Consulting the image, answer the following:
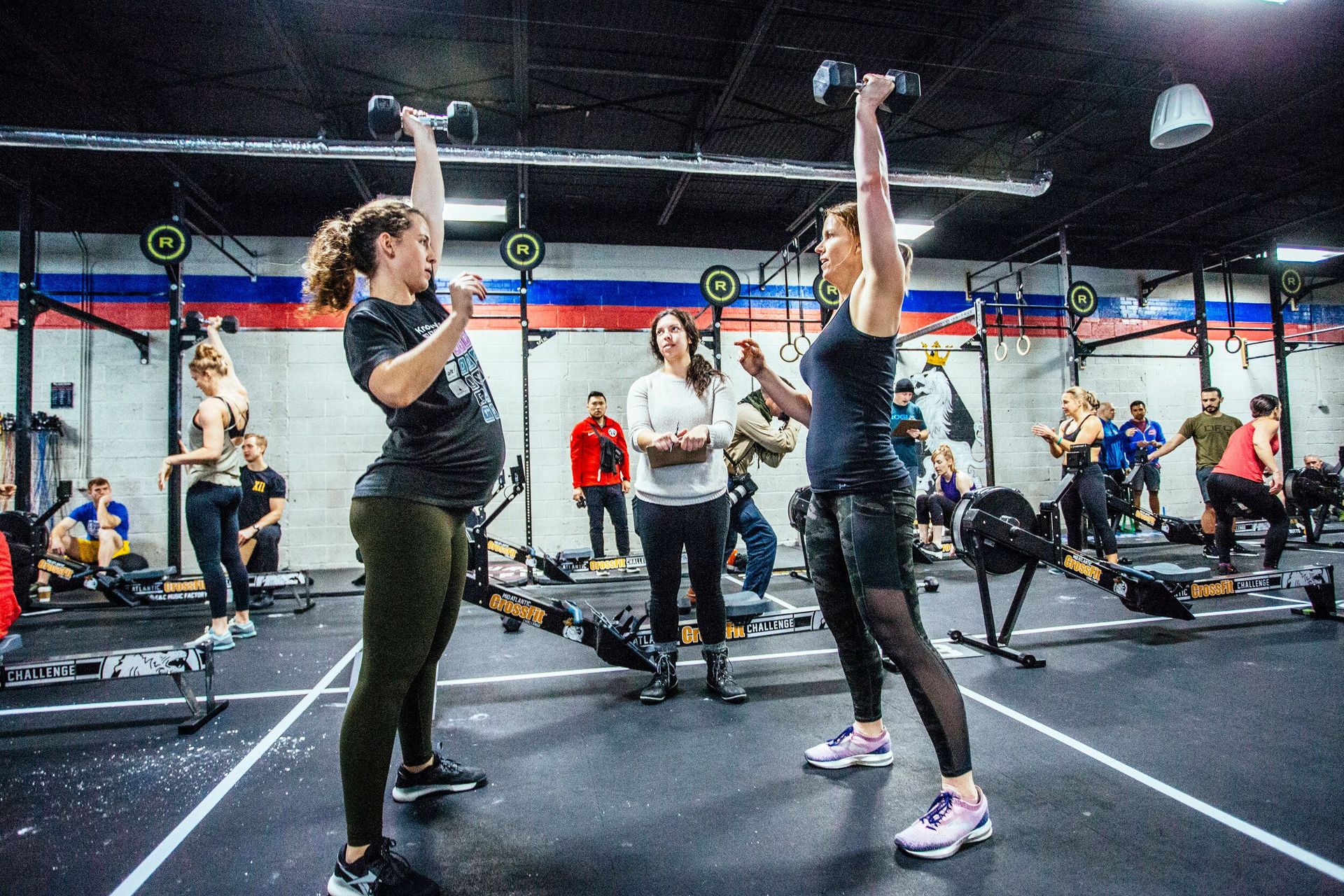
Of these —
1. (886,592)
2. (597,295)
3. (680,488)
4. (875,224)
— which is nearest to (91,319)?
(597,295)

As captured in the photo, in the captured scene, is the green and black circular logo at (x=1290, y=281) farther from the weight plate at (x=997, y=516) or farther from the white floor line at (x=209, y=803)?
the white floor line at (x=209, y=803)

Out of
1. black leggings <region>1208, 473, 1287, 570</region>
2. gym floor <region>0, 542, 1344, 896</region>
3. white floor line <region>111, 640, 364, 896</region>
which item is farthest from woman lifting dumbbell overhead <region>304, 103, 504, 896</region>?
black leggings <region>1208, 473, 1287, 570</region>

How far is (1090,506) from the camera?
470cm

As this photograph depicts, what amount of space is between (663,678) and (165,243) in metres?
5.99

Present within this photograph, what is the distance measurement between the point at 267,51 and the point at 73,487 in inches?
186

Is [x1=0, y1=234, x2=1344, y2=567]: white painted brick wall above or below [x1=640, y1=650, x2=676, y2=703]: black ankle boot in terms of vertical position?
above

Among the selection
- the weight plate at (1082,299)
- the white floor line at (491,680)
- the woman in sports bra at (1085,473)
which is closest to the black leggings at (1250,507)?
the woman in sports bra at (1085,473)

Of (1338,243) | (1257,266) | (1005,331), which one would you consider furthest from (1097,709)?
(1338,243)

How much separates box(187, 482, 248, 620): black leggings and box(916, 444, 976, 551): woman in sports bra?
536 cm

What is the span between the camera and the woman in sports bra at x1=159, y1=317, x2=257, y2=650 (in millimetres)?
3088

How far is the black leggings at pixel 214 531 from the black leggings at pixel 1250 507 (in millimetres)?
6084

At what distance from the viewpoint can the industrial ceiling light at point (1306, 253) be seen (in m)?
8.82

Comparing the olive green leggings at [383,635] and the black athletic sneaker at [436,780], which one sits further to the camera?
the black athletic sneaker at [436,780]

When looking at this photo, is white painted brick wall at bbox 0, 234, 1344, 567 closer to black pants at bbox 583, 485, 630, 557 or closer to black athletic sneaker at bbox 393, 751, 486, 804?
black pants at bbox 583, 485, 630, 557
